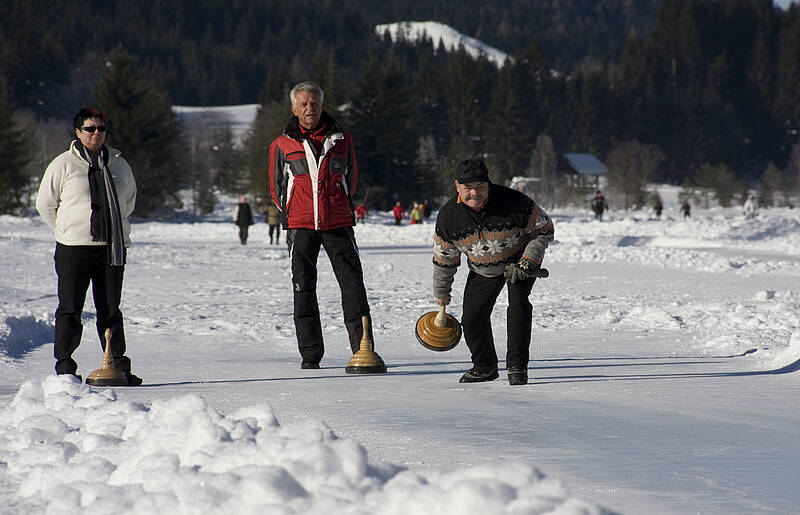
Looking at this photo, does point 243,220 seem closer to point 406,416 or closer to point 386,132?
point 406,416

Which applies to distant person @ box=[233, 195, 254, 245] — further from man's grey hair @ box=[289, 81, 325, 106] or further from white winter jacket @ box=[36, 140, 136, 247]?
white winter jacket @ box=[36, 140, 136, 247]

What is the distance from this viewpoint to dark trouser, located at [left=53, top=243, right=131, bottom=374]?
5.17m

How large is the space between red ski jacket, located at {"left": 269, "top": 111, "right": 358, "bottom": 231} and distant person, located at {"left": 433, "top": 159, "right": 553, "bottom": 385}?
0.77m

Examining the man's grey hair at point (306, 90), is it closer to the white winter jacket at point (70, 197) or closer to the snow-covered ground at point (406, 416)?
the white winter jacket at point (70, 197)

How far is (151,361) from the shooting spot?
665cm

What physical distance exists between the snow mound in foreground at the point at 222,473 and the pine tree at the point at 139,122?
51.3 metres

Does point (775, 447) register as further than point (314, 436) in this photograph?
Yes

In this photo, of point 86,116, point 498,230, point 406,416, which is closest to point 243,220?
point 86,116

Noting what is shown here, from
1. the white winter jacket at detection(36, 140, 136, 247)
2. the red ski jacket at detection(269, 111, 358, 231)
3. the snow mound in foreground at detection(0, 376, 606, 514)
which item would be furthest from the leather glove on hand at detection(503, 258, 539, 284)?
the snow mound in foreground at detection(0, 376, 606, 514)

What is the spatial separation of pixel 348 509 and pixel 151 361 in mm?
4714

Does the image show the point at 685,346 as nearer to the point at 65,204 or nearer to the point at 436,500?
the point at 65,204

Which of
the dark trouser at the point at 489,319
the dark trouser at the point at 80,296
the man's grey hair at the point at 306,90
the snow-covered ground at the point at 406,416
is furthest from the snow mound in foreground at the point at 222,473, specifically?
the man's grey hair at the point at 306,90

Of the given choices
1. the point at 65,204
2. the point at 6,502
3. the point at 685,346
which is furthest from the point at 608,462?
the point at 685,346

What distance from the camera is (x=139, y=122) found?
178 feet
